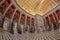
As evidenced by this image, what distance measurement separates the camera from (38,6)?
4.92 meters

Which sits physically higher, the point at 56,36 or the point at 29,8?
the point at 29,8

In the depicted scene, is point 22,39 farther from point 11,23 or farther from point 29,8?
point 29,8

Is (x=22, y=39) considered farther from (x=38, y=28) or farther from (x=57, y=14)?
(x=57, y=14)

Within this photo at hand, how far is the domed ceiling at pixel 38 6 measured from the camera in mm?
4738

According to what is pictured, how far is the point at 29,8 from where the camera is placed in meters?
4.83

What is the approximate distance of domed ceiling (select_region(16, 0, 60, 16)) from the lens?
4.74 metres

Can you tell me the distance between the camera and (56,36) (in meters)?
4.30

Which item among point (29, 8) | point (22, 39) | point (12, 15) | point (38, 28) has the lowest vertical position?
point (22, 39)

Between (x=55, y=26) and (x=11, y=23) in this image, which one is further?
(x=55, y=26)

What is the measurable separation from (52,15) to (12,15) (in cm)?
131

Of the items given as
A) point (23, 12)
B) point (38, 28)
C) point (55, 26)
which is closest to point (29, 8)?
point (23, 12)

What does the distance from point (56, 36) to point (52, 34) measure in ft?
0.54

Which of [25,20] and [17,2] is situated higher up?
[17,2]

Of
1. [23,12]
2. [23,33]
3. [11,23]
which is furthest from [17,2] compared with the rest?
[23,33]
